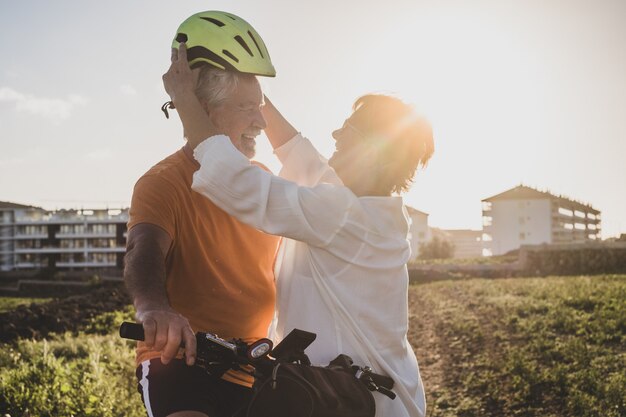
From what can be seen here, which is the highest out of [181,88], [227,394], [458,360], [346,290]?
[181,88]

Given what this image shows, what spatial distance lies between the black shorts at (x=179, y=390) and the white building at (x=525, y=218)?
120496 mm

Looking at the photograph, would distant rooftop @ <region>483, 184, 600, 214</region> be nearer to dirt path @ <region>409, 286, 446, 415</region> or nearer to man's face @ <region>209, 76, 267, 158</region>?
dirt path @ <region>409, 286, 446, 415</region>

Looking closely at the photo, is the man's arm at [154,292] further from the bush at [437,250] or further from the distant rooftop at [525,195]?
the distant rooftop at [525,195]

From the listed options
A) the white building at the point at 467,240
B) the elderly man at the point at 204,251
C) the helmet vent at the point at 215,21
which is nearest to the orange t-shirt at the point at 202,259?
the elderly man at the point at 204,251

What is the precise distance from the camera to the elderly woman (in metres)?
2.74

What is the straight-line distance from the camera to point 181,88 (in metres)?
Result: 2.90

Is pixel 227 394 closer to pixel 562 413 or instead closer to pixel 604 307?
pixel 562 413

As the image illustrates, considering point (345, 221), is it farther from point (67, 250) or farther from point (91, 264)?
point (67, 250)

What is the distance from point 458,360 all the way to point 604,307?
13.9ft

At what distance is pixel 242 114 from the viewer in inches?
138

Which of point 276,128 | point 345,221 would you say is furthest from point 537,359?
point 345,221

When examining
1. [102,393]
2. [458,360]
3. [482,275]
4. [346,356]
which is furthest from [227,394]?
[482,275]

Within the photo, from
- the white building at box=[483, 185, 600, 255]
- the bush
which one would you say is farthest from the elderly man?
the white building at box=[483, 185, 600, 255]

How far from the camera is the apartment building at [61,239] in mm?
132625
